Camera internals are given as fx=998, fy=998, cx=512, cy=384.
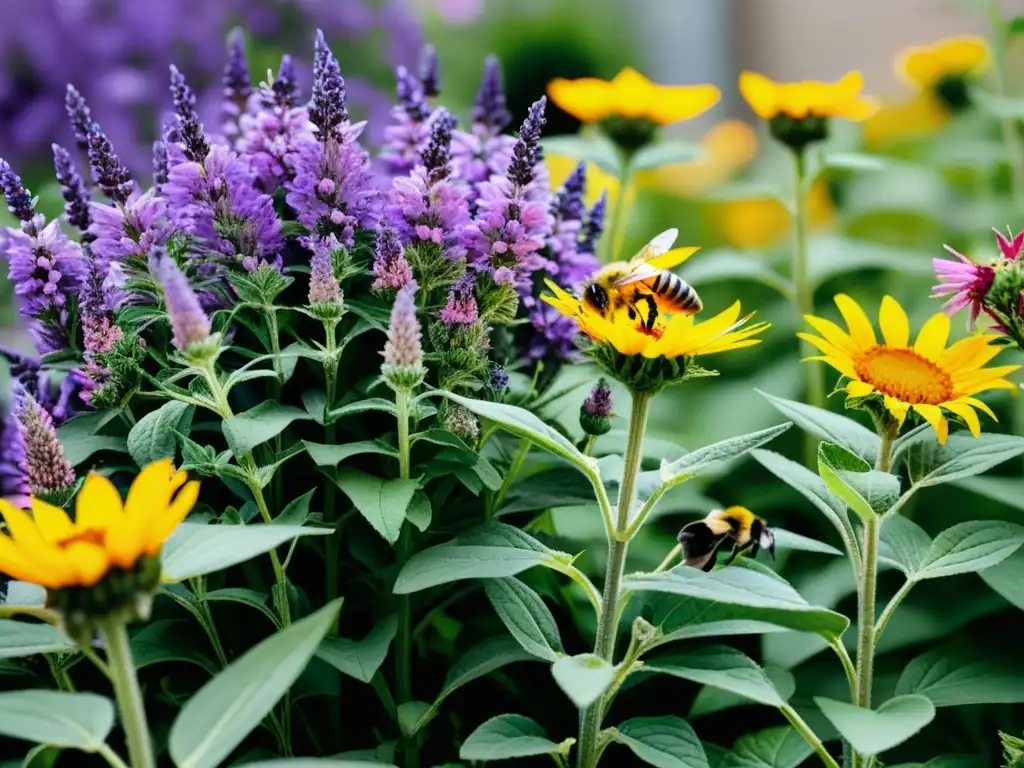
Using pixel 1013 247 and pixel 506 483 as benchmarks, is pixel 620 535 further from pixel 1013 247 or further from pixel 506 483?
pixel 1013 247

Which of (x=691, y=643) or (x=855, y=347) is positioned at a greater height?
(x=855, y=347)

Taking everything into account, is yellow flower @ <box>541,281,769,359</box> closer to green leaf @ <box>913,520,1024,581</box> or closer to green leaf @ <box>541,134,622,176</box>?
green leaf @ <box>913,520,1024,581</box>

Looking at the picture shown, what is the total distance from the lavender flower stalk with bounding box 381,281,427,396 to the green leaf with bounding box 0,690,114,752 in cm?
20

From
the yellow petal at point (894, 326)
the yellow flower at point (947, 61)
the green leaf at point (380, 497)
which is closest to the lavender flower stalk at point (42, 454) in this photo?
the green leaf at point (380, 497)

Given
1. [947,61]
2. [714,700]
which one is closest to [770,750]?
[714,700]

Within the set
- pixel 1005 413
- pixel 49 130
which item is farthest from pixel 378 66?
pixel 1005 413

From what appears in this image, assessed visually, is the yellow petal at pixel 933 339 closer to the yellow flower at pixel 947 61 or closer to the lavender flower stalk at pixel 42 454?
the lavender flower stalk at pixel 42 454

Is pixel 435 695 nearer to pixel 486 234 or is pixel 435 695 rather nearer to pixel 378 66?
pixel 486 234

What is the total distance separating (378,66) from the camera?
1.78m

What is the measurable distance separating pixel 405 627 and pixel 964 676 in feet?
1.16

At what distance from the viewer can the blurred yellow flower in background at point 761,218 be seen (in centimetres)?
154

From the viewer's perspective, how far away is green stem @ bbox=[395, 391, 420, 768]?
0.56 meters

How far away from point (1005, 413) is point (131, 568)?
2.65 ft

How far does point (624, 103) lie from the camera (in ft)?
3.03
